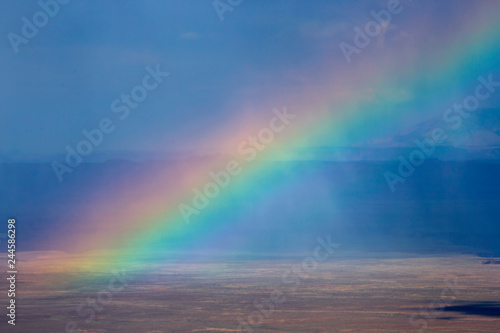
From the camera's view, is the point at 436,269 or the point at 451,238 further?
the point at 451,238

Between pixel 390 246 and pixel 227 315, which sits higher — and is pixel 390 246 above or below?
above

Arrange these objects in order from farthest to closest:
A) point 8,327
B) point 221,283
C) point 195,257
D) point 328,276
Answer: point 195,257
point 328,276
point 221,283
point 8,327

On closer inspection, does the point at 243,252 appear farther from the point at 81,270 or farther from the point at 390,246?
the point at 81,270

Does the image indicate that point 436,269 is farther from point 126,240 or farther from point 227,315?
point 126,240

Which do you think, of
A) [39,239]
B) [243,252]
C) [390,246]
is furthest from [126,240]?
[390,246]

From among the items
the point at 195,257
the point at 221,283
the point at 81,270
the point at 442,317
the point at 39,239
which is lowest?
the point at 442,317

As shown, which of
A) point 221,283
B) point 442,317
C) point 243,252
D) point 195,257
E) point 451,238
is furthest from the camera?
point 451,238
